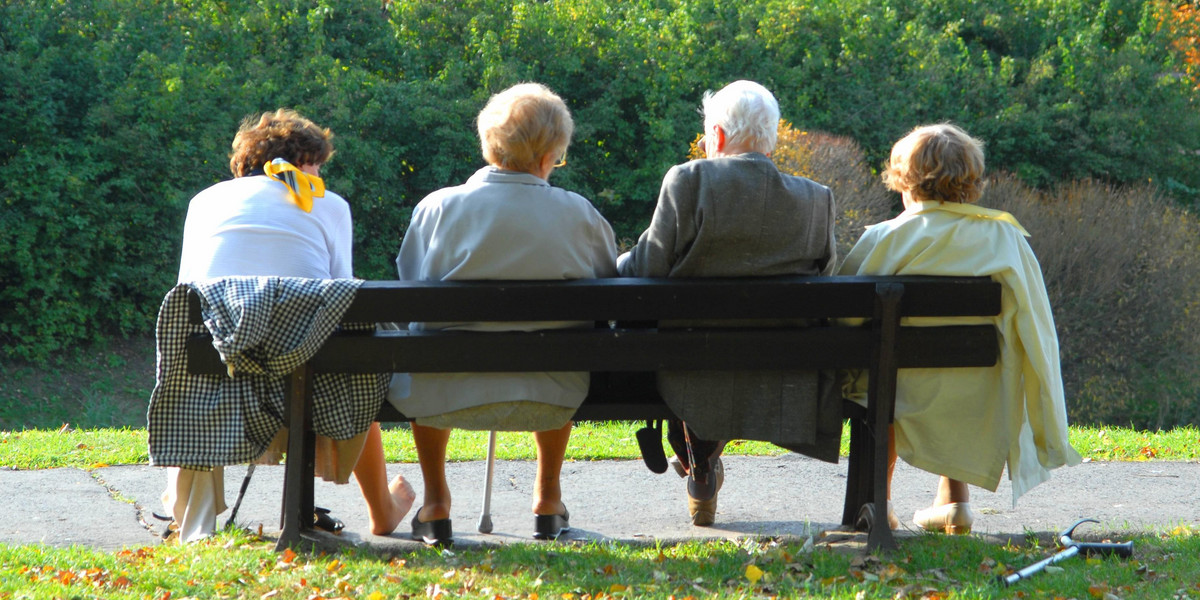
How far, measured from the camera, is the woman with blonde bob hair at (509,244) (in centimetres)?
376

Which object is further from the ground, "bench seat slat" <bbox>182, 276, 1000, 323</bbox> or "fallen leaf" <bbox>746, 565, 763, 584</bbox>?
"bench seat slat" <bbox>182, 276, 1000, 323</bbox>

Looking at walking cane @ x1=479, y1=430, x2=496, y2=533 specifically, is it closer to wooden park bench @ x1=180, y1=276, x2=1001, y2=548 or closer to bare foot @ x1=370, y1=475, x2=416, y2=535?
bare foot @ x1=370, y1=475, x2=416, y2=535

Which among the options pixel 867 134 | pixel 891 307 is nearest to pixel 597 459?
pixel 891 307

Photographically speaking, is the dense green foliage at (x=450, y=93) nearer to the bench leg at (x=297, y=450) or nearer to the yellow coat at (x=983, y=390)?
the bench leg at (x=297, y=450)

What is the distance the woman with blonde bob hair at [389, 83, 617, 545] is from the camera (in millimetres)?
3756

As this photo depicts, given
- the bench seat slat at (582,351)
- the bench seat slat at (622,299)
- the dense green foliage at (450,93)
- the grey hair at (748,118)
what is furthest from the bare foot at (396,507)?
the dense green foliage at (450,93)

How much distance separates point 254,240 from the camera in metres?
3.99

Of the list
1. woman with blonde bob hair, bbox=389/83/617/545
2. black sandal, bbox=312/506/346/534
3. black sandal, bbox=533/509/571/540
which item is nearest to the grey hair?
woman with blonde bob hair, bbox=389/83/617/545

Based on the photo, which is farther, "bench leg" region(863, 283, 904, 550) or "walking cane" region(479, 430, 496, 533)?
"walking cane" region(479, 430, 496, 533)

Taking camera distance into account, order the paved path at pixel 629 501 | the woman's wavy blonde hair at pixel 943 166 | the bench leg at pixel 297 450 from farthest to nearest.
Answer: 1. the paved path at pixel 629 501
2. the woman's wavy blonde hair at pixel 943 166
3. the bench leg at pixel 297 450

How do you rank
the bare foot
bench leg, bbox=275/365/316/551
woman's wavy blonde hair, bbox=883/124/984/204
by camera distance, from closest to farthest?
bench leg, bbox=275/365/316/551, woman's wavy blonde hair, bbox=883/124/984/204, the bare foot

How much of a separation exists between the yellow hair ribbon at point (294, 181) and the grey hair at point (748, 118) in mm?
1374

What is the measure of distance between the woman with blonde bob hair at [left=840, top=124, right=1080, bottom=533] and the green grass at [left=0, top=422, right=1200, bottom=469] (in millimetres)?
1923

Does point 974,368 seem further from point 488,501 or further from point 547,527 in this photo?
point 488,501
